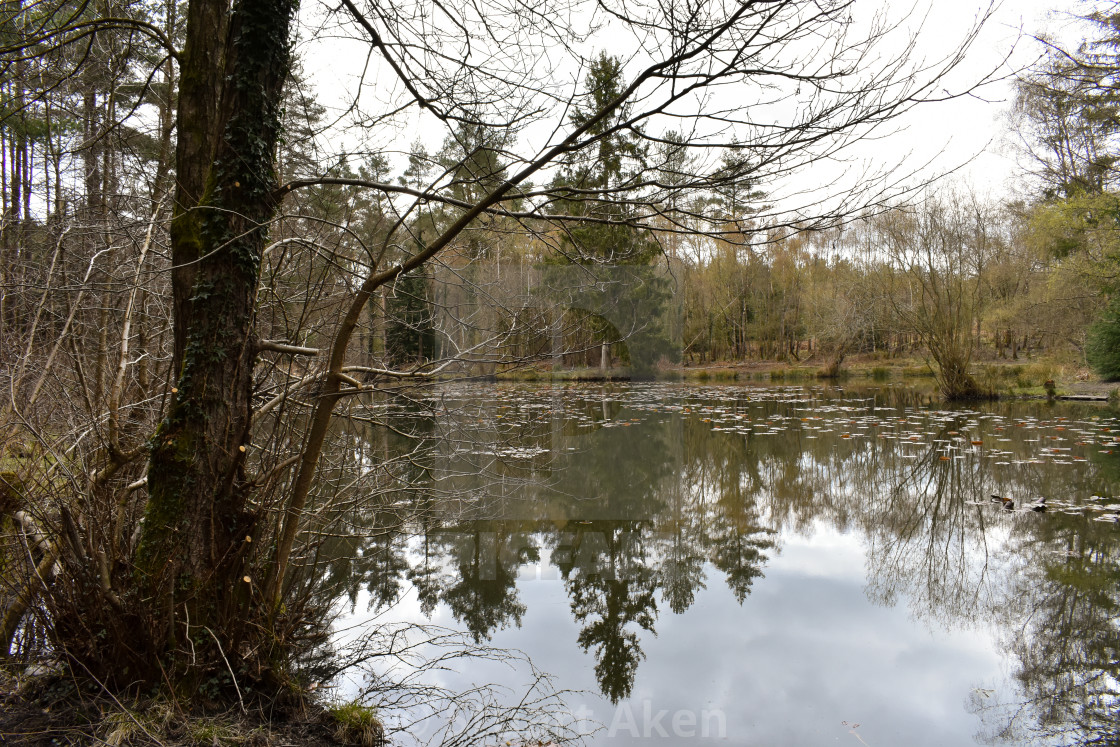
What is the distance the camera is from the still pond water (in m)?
2.74

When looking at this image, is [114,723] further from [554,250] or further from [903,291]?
[903,291]

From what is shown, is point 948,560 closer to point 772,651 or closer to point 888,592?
point 888,592

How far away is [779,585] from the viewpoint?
418 centimetres

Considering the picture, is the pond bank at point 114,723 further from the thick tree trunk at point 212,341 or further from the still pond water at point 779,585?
the still pond water at point 779,585

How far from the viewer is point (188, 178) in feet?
7.50

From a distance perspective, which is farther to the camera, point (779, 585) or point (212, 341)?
point (779, 585)

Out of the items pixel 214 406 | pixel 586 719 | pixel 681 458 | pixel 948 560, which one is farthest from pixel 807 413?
pixel 214 406

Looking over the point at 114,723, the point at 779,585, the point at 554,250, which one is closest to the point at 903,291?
the point at 779,585

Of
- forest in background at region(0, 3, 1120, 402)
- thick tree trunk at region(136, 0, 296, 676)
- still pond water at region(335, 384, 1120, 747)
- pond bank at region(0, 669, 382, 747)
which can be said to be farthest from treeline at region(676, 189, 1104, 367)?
pond bank at region(0, 669, 382, 747)

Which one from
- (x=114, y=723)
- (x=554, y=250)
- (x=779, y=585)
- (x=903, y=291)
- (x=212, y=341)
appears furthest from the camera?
(x=903, y=291)

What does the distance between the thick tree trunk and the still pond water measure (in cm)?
86

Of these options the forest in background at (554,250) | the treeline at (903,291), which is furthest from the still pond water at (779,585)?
the treeline at (903,291)

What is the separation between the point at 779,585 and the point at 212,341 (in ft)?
12.7

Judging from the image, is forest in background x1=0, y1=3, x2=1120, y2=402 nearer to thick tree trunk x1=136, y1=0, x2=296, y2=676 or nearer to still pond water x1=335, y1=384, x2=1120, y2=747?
thick tree trunk x1=136, y1=0, x2=296, y2=676
